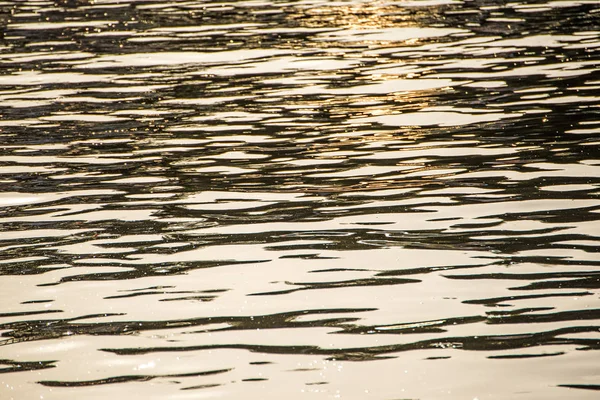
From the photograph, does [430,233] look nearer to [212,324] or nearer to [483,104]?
[212,324]

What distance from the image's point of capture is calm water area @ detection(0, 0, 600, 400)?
5047 millimetres

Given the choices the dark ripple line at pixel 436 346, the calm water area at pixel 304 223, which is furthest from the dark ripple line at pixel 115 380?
the dark ripple line at pixel 436 346

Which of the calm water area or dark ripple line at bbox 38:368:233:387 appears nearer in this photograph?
dark ripple line at bbox 38:368:233:387

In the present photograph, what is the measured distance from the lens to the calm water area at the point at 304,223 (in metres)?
5.05

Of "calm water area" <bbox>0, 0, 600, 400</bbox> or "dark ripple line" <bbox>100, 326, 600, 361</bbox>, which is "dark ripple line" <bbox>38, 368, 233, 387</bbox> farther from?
"dark ripple line" <bbox>100, 326, 600, 361</bbox>

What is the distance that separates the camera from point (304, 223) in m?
7.38

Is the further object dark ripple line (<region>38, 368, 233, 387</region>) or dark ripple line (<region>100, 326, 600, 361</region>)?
dark ripple line (<region>100, 326, 600, 361</region>)

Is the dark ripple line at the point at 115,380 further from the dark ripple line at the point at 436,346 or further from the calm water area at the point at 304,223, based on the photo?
the dark ripple line at the point at 436,346

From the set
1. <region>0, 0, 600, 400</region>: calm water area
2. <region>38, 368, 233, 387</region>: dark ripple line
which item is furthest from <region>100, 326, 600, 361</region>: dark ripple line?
<region>38, 368, 233, 387</region>: dark ripple line

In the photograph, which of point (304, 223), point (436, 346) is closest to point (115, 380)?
point (436, 346)

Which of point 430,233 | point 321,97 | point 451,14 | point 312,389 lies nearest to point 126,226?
point 430,233

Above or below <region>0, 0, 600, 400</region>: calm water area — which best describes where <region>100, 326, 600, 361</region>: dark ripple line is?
below

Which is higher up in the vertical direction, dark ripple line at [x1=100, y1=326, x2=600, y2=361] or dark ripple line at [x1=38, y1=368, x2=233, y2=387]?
dark ripple line at [x1=38, y1=368, x2=233, y2=387]

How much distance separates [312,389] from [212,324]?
3.32ft
